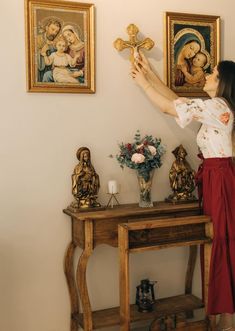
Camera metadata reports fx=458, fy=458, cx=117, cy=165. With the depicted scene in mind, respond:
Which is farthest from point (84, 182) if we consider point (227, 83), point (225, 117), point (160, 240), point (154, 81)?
point (227, 83)

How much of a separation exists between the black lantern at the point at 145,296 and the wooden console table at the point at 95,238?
67 mm

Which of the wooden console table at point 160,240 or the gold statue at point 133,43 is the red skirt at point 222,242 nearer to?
the wooden console table at point 160,240

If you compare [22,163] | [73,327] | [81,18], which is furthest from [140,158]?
[73,327]

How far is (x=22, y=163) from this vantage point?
2.63 meters

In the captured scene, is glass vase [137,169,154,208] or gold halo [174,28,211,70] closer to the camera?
glass vase [137,169,154,208]

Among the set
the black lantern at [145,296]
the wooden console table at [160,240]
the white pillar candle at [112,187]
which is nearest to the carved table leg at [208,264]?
the wooden console table at [160,240]

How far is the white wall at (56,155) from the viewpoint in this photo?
260 centimetres

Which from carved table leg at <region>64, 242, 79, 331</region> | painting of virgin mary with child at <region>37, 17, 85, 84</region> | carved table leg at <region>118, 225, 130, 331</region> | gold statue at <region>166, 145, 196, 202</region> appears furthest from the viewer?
gold statue at <region>166, 145, 196, 202</region>

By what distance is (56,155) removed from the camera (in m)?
2.71

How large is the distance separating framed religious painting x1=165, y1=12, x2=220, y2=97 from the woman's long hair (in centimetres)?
41

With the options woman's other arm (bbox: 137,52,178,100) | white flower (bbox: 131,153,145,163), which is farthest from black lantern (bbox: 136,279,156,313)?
woman's other arm (bbox: 137,52,178,100)

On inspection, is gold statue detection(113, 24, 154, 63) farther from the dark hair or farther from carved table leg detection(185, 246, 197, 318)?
carved table leg detection(185, 246, 197, 318)

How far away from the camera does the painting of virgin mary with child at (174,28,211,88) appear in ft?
9.75

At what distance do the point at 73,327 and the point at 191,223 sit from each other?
959 mm
